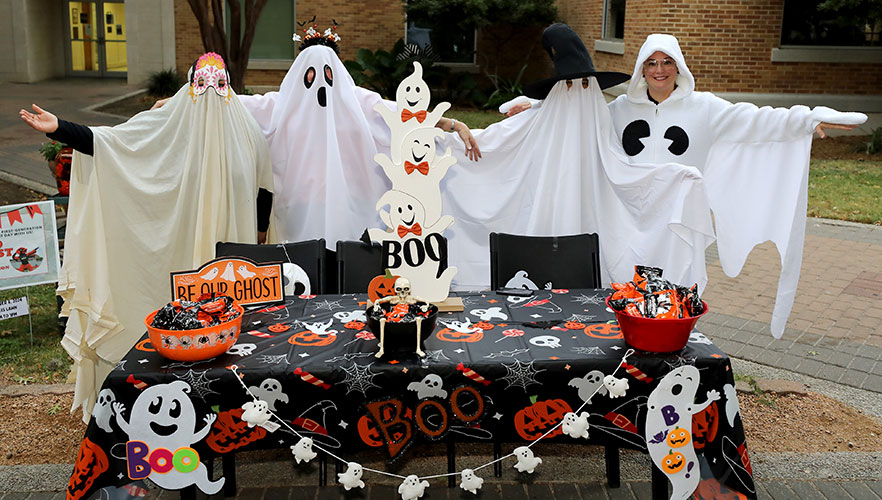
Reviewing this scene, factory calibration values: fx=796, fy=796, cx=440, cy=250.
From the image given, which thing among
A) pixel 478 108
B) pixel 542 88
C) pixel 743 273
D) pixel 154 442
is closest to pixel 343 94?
pixel 542 88

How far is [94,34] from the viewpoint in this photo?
891 inches

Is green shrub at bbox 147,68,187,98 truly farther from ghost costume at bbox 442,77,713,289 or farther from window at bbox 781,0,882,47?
ghost costume at bbox 442,77,713,289

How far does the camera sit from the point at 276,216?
5.35m

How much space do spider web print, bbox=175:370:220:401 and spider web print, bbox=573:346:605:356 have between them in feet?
4.79

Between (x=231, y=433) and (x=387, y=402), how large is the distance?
24.4 inches

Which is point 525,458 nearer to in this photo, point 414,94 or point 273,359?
point 273,359

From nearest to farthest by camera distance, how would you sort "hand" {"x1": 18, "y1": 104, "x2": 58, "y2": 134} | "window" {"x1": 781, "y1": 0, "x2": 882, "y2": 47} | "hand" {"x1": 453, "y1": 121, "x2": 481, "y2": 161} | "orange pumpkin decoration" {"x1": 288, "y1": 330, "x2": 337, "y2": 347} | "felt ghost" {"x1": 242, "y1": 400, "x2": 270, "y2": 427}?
"felt ghost" {"x1": 242, "y1": 400, "x2": 270, "y2": 427}, "orange pumpkin decoration" {"x1": 288, "y1": 330, "x2": 337, "y2": 347}, "hand" {"x1": 18, "y1": 104, "x2": 58, "y2": 134}, "hand" {"x1": 453, "y1": 121, "x2": 481, "y2": 161}, "window" {"x1": 781, "y1": 0, "x2": 882, "y2": 47}

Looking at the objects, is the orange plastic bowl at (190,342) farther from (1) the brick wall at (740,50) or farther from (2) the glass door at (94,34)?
(2) the glass door at (94,34)

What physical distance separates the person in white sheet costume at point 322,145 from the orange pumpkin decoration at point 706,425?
2.42 meters

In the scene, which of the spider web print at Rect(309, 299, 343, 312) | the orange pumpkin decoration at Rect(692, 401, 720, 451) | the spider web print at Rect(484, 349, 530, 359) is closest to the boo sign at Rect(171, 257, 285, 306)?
the spider web print at Rect(309, 299, 343, 312)

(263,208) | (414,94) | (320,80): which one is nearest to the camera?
(414,94)

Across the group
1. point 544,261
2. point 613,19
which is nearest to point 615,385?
point 544,261

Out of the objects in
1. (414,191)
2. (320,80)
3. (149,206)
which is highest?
(320,80)

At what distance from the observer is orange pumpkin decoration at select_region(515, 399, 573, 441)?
319 centimetres
